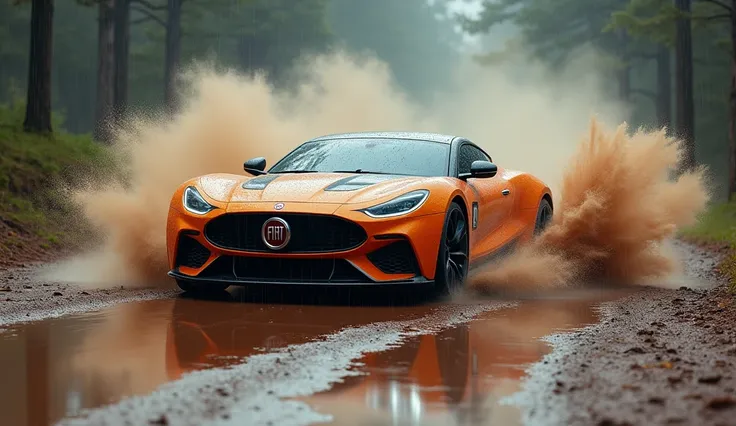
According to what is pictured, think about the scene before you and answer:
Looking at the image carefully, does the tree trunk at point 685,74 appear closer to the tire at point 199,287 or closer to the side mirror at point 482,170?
the side mirror at point 482,170

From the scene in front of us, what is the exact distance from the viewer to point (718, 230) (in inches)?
771

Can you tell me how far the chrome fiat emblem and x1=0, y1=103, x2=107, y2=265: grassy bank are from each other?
546 cm

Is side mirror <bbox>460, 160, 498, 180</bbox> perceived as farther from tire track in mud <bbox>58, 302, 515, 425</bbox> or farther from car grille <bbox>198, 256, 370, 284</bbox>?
tire track in mud <bbox>58, 302, 515, 425</bbox>

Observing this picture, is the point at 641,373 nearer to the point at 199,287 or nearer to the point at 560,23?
the point at 199,287

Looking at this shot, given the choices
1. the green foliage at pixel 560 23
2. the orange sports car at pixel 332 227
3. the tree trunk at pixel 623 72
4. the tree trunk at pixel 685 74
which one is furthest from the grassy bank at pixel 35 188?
the green foliage at pixel 560 23

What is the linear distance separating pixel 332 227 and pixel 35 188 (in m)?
9.57

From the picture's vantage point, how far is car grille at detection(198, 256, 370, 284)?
775 centimetres

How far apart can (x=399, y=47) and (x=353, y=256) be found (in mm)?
81846

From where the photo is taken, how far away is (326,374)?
4.98m

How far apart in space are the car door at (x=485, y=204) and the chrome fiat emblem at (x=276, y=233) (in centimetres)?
186

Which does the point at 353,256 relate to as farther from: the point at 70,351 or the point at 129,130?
the point at 129,130

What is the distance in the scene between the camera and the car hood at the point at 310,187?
7945mm

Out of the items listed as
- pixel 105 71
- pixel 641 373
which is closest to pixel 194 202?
pixel 641 373

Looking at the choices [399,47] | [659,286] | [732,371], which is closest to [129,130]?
[659,286]
